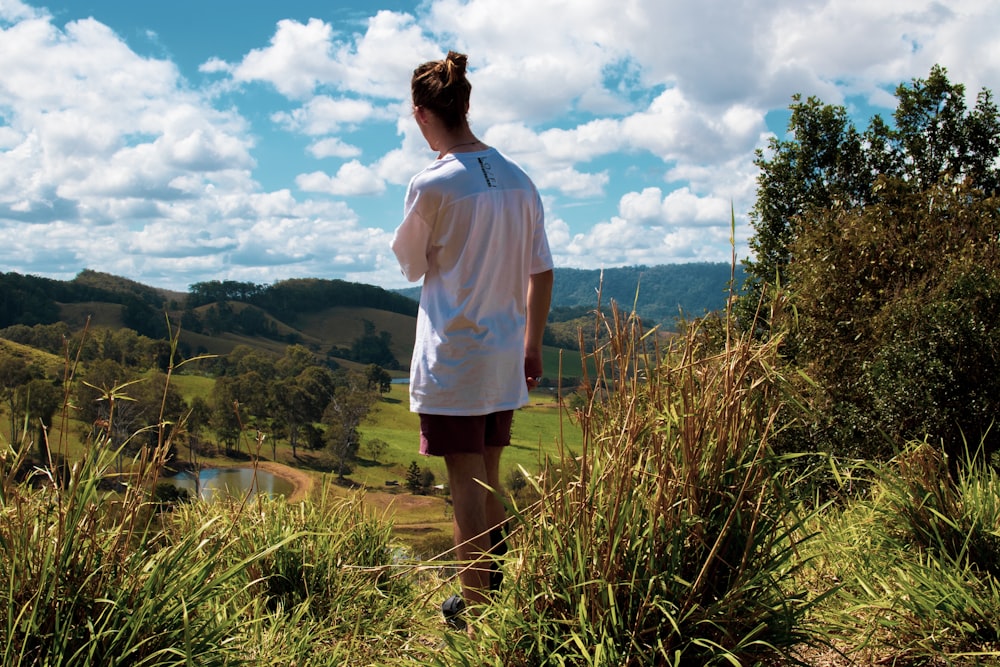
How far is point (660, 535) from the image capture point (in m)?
1.96

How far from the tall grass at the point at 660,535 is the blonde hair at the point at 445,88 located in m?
0.98

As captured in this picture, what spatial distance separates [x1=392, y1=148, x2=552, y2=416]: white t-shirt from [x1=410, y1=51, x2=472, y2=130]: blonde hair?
6.3 inches

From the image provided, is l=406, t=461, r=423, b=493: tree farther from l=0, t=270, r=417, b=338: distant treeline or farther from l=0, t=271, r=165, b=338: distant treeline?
l=0, t=270, r=417, b=338: distant treeline

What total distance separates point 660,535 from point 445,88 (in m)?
1.54

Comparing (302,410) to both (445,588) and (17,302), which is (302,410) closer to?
(17,302)

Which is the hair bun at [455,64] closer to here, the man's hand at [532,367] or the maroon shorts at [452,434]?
the man's hand at [532,367]

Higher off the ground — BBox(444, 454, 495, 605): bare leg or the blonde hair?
the blonde hair

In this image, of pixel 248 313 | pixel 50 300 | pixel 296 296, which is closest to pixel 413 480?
pixel 50 300

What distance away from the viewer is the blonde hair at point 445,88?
8.54 feet

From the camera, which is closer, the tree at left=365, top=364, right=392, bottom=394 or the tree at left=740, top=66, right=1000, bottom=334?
the tree at left=740, top=66, right=1000, bottom=334

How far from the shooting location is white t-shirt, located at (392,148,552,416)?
101 inches

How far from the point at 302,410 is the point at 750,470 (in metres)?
78.3

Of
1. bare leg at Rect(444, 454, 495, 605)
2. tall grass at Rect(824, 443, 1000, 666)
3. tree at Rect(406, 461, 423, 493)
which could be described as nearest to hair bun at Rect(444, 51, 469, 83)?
bare leg at Rect(444, 454, 495, 605)

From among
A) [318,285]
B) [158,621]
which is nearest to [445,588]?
[158,621]
